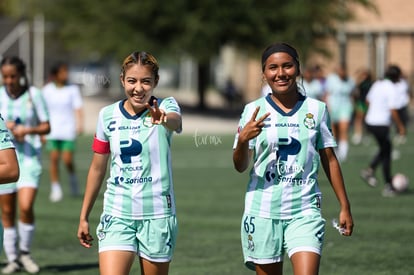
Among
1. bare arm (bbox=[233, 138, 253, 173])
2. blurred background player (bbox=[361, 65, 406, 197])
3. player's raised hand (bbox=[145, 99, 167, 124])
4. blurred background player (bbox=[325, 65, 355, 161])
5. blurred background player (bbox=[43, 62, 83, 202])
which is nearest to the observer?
player's raised hand (bbox=[145, 99, 167, 124])

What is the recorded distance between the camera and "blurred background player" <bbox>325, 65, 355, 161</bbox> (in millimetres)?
25547

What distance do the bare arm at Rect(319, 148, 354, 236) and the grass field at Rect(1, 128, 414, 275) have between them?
2.67ft

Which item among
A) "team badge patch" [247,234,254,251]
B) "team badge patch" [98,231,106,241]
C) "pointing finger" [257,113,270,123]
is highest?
"pointing finger" [257,113,270,123]

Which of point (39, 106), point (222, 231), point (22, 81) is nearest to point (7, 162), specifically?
point (22, 81)

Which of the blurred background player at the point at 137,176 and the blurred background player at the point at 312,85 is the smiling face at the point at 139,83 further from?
the blurred background player at the point at 312,85

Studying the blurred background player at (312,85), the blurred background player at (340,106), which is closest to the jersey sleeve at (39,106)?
the blurred background player at (312,85)

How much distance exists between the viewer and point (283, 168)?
7.21 m

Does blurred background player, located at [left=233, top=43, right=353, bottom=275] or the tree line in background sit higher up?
the tree line in background

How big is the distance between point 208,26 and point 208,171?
19242 millimetres

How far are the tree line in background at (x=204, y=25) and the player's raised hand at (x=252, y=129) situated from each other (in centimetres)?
→ 3523

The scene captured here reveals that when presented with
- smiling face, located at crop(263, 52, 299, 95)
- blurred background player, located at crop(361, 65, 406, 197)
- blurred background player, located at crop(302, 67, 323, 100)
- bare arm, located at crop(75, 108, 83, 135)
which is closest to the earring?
smiling face, located at crop(263, 52, 299, 95)

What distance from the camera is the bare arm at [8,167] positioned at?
19.8ft

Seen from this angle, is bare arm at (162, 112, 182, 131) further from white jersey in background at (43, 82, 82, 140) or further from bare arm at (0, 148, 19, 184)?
white jersey in background at (43, 82, 82, 140)

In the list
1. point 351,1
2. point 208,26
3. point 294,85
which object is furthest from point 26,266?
point 351,1
